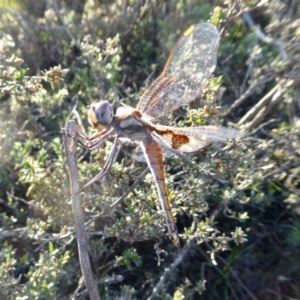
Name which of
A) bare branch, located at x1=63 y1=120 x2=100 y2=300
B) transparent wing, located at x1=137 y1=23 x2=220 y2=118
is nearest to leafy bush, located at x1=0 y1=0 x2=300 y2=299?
transparent wing, located at x1=137 y1=23 x2=220 y2=118

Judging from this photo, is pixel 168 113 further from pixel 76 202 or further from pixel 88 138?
pixel 76 202

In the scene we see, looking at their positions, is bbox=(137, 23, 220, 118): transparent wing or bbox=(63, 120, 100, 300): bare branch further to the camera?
bbox=(137, 23, 220, 118): transparent wing

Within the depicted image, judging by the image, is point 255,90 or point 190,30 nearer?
point 190,30

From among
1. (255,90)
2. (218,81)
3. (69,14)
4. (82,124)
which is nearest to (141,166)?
(82,124)

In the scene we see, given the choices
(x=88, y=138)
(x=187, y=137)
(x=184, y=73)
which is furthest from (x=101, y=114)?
(x=184, y=73)

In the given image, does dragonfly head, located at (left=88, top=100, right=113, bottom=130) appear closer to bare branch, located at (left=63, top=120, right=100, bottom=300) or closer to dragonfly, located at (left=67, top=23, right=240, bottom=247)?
dragonfly, located at (left=67, top=23, right=240, bottom=247)

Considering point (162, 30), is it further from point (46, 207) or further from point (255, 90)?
point (46, 207)

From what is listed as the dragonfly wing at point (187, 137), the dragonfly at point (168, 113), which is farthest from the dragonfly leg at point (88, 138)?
the dragonfly wing at point (187, 137)

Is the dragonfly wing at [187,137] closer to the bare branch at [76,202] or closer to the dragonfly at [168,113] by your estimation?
the dragonfly at [168,113]
